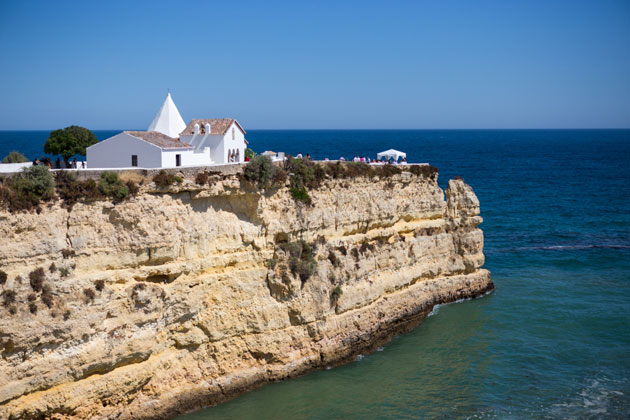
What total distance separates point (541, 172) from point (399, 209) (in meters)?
71.4

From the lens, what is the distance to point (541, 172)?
97000 mm

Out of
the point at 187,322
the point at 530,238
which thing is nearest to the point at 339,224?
the point at 187,322

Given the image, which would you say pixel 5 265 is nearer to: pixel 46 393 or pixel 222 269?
pixel 46 393

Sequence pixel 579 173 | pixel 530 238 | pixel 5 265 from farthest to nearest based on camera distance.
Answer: pixel 579 173 < pixel 530 238 < pixel 5 265

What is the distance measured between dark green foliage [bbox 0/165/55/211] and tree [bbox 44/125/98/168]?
27.7ft

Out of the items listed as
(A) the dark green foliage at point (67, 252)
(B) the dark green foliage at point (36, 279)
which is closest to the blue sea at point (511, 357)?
(B) the dark green foliage at point (36, 279)

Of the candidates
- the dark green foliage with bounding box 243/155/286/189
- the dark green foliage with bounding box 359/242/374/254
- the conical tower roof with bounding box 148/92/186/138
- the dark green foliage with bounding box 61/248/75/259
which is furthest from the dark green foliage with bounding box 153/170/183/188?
the dark green foliage with bounding box 359/242/374/254

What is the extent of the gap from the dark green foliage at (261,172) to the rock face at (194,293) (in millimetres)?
589

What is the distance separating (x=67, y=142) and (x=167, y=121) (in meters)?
5.35

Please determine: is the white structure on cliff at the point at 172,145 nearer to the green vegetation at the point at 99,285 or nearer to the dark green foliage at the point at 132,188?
the dark green foliage at the point at 132,188

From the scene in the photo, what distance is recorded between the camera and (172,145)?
27484 mm

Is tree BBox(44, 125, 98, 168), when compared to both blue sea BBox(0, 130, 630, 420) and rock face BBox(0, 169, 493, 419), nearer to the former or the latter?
rock face BBox(0, 169, 493, 419)

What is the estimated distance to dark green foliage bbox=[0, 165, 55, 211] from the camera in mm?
20078

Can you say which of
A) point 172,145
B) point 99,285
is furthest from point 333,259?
point 99,285
